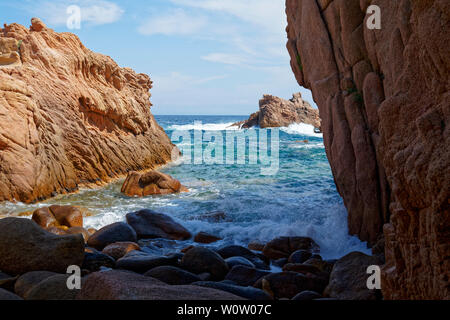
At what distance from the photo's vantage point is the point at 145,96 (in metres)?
23.6

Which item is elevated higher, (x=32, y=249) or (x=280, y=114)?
(x=280, y=114)

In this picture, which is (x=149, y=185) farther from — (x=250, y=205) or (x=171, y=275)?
(x=171, y=275)

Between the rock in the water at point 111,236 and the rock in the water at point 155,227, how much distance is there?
712 millimetres

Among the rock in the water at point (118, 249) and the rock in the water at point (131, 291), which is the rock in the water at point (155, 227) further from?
the rock in the water at point (131, 291)

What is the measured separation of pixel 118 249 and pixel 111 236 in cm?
92

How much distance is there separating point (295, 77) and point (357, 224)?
16.4 ft

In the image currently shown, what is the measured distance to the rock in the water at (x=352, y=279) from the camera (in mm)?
4926

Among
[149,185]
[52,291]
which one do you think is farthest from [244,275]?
[149,185]

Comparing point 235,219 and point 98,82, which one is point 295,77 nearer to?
point 235,219

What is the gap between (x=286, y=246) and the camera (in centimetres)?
765

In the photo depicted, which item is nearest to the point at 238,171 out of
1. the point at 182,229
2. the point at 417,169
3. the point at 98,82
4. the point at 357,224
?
the point at 98,82

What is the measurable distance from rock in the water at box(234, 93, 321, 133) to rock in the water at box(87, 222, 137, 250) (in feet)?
150

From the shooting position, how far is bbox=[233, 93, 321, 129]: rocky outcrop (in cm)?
5272

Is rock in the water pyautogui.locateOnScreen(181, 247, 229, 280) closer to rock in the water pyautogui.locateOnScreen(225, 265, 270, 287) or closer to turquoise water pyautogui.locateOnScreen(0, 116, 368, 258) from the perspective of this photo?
rock in the water pyautogui.locateOnScreen(225, 265, 270, 287)
